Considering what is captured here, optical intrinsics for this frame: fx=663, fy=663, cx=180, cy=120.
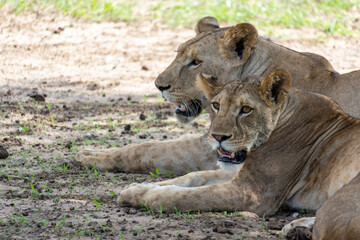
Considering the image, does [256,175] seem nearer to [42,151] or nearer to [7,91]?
[42,151]

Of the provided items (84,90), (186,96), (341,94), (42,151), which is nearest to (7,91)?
(84,90)

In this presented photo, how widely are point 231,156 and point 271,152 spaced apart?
263mm

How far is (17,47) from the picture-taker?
889 cm

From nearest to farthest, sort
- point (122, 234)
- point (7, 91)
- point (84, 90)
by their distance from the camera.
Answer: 1. point (122, 234)
2. point (7, 91)
3. point (84, 90)

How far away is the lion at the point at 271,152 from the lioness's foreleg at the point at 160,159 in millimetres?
821

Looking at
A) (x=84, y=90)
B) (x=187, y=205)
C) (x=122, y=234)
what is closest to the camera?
(x=122, y=234)

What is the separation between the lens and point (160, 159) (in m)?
5.16

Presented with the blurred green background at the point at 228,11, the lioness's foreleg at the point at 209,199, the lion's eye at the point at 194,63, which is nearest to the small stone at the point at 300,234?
the lioness's foreleg at the point at 209,199

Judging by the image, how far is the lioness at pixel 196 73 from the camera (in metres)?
5.14

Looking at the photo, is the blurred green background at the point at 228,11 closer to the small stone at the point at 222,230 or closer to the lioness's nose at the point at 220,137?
the lioness's nose at the point at 220,137

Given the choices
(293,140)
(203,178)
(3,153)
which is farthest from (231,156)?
(3,153)

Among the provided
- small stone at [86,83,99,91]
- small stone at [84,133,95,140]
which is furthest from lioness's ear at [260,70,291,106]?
small stone at [86,83,99,91]

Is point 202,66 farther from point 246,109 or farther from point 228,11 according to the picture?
point 228,11

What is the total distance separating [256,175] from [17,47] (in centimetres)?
560
